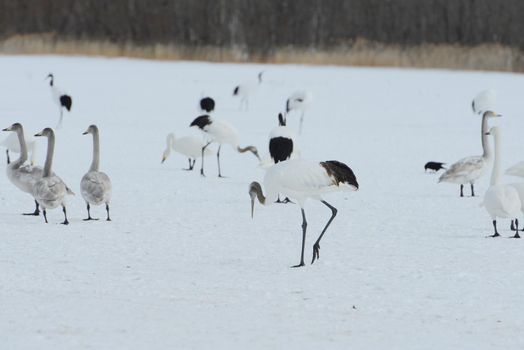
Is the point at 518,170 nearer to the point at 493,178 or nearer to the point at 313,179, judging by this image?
the point at 493,178

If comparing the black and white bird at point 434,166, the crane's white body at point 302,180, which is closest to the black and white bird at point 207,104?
the black and white bird at point 434,166

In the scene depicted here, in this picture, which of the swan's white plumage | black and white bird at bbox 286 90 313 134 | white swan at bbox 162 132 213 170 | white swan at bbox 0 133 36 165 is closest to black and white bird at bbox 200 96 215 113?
black and white bird at bbox 286 90 313 134

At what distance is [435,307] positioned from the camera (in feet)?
20.3

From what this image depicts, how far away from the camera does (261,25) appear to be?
136ft

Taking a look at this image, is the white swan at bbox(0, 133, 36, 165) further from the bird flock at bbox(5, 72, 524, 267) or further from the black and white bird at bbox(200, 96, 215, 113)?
the black and white bird at bbox(200, 96, 215, 113)

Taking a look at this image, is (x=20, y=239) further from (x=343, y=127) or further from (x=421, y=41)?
(x=421, y=41)

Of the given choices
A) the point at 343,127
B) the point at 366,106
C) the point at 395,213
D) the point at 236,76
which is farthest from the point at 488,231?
the point at 236,76

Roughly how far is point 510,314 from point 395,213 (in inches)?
158

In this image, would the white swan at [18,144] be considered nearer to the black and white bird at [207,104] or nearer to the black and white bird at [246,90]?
the black and white bird at [207,104]

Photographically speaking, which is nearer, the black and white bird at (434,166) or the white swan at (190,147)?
the black and white bird at (434,166)

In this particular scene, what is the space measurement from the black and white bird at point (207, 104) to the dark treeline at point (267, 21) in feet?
62.5

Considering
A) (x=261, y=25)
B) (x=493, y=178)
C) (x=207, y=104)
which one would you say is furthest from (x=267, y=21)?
(x=493, y=178)

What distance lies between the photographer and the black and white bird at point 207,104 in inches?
769

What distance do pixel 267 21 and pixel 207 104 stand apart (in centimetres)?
2241
